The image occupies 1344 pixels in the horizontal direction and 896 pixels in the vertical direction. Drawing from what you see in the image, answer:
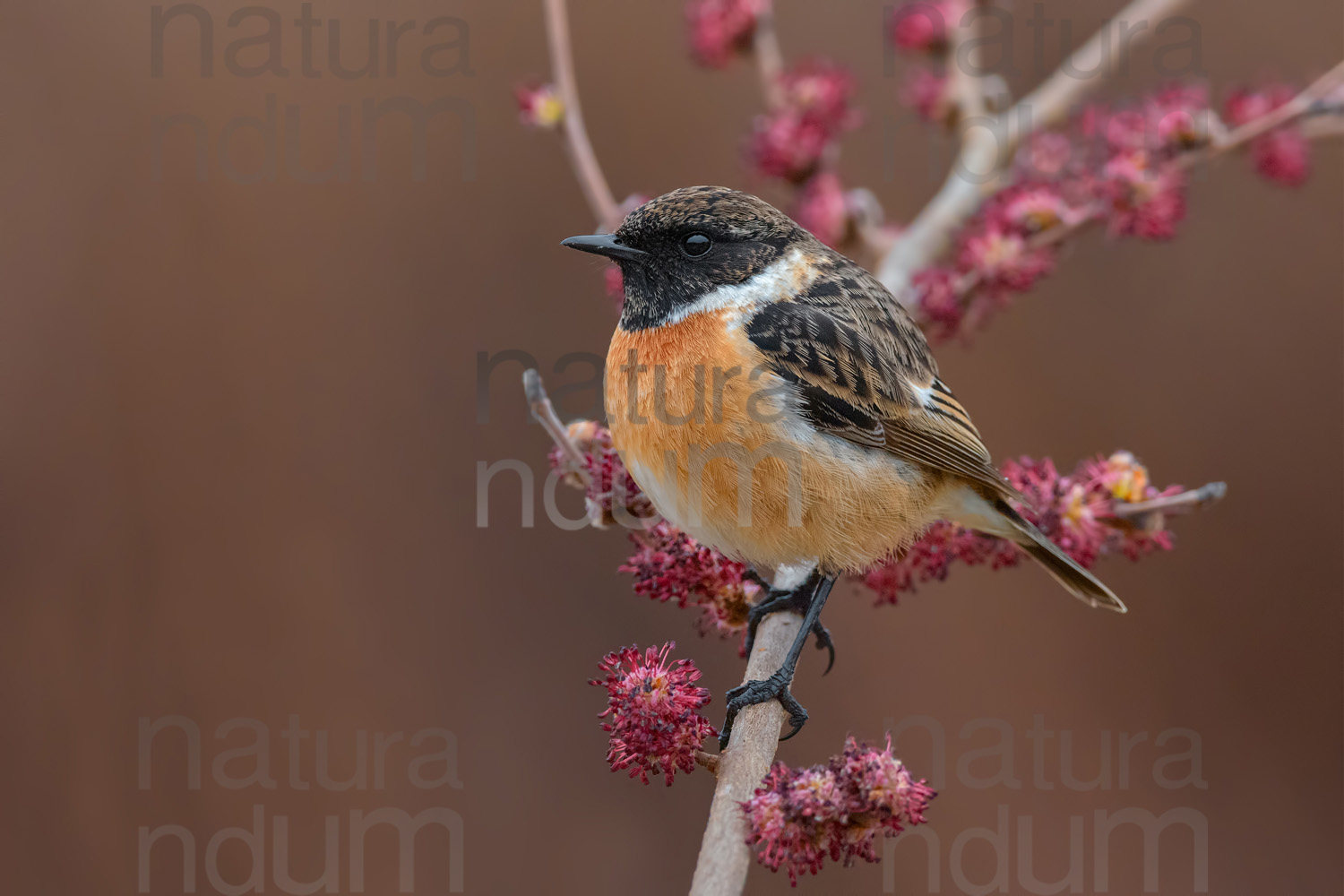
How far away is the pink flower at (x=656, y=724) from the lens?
218 centimetres

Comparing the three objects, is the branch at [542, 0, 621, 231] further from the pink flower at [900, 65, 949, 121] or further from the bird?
the pink flower at [900, 65, 949, 121]

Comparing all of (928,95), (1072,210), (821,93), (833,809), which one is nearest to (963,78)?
(928,95)

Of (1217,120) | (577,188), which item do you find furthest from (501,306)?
(1217,120)

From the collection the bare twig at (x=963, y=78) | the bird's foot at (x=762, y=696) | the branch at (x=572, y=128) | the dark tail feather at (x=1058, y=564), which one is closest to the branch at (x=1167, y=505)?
the dark tail feather at (x=1058, y=564)

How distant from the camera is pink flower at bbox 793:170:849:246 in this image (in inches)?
157

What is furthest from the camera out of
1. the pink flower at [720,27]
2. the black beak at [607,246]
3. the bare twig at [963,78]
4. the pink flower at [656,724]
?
the bare twig at [963,78]

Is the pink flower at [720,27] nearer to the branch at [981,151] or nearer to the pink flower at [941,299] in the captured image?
the branch at [981,151]

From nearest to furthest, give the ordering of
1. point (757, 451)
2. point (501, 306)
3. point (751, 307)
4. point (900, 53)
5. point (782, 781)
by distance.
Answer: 1. point (782, 781)
2. point (757, 451)
3. point (751, 307)
4. point (900, 53)
5. point (501, 306)

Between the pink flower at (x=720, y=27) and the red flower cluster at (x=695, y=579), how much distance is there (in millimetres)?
Result: 2170

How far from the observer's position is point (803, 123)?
396cm

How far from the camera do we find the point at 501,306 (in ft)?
15.6

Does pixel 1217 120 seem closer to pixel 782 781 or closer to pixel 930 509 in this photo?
pixel 930 509

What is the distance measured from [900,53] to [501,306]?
203 centimetres

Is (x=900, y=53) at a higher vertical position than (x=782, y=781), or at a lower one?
higher
